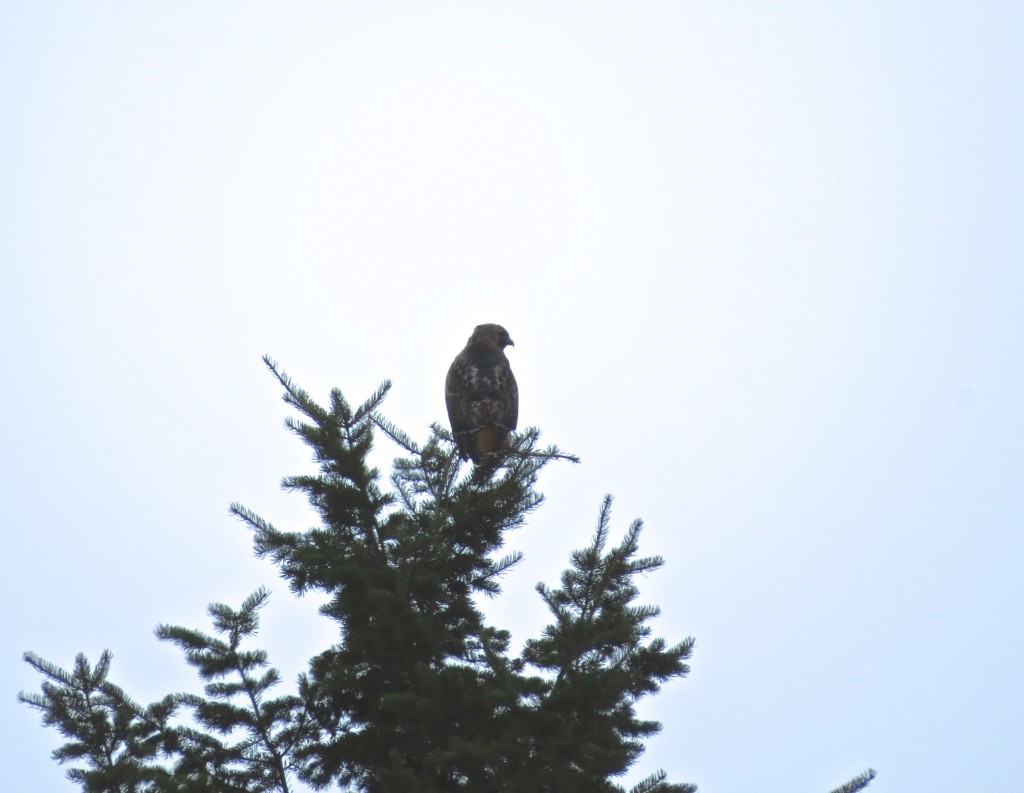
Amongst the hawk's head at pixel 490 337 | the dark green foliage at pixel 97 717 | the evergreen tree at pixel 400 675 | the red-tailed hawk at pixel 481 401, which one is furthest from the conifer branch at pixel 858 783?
the hawk's head at pixel 490 337

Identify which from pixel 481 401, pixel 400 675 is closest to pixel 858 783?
pixel 400 675

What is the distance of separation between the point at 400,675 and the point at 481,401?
469cm

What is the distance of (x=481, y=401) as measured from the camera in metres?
9.09

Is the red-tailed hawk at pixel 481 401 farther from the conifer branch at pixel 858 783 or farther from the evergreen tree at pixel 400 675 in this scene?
the conifer branch at pixel 858 783

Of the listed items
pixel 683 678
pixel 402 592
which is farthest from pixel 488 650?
pixel 683 678

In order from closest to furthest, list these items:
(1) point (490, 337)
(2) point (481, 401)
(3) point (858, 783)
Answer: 1. (3) point (858, 783)
2. (2) point (481, 401)
3. (1) point (490, 337)

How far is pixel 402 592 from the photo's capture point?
14.6 feet

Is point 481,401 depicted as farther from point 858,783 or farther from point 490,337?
point 858,783

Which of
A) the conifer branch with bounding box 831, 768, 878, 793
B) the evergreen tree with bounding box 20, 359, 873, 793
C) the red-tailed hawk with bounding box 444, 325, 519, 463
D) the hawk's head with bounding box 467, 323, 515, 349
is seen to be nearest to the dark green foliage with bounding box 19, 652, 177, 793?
the evergreen tree with bounding box 20, 359, 873, 793

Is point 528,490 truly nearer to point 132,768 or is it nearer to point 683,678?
point 683,678

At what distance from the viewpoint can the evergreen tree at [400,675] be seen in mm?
3932

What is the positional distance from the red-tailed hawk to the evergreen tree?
3.47 meters

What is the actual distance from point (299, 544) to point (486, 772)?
4.42 ft

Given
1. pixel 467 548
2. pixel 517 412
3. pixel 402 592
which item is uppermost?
pixel 517 412
